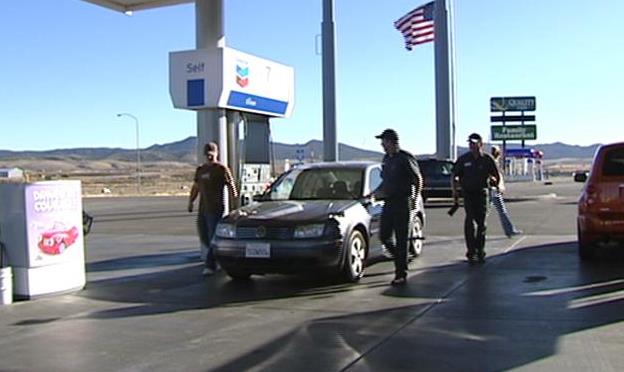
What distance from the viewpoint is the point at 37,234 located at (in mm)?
9086

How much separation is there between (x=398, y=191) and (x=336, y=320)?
2547mm

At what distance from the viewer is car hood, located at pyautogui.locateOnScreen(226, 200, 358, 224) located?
9.54 m

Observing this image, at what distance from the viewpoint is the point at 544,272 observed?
34.0ft

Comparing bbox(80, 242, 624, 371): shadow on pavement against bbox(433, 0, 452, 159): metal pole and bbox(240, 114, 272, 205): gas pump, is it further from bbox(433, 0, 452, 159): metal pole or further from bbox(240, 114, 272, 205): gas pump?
bbox(433, 0, 452, 159): metal pole

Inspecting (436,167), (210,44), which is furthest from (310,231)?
(436,167)

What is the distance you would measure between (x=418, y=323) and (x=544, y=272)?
146 inches

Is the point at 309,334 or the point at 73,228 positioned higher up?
the point at 73,228

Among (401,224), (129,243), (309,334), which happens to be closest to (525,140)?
(129,243)

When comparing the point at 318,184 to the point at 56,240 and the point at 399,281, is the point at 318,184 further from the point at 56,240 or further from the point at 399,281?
the point at 56,240

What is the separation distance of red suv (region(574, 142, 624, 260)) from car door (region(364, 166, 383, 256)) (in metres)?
2.92

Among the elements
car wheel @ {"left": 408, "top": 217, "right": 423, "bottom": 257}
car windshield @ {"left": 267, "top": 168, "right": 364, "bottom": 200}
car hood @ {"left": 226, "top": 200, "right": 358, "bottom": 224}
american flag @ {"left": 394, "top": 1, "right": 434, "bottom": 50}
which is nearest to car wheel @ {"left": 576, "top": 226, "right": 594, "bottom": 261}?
car wheel @ {"left": 408, "top": 217, "right": 423, "bottom": 257}

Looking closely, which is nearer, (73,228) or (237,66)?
(73,228)

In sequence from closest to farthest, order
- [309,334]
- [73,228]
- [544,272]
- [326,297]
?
[309,334], [326,297], [73,228], [544,272]

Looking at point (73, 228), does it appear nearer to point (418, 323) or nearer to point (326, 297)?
point (326, 297)
